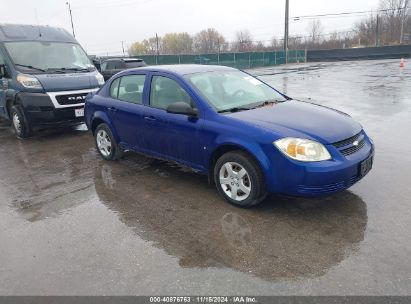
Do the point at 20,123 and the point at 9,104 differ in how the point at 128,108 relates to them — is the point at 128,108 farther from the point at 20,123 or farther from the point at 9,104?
the point at 9,104

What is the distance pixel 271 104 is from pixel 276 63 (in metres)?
39.1

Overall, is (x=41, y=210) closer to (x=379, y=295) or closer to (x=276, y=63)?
(x=379, y=295)

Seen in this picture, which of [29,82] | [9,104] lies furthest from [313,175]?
[9,104]

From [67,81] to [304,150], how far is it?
6.13m

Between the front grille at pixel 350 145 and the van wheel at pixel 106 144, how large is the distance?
3.63 meters

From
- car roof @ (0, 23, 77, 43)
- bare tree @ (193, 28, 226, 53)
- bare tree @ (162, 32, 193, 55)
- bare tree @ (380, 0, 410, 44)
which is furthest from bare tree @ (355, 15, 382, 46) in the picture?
car roof @ (0, 23, 77, 43)

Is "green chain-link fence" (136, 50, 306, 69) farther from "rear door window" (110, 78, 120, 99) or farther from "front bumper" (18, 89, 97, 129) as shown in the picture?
"rear door window" (110, 78, 120, 99)

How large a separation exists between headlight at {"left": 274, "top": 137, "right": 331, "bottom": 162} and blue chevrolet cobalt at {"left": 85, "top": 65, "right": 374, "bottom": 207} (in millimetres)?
10

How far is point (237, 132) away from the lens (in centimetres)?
411

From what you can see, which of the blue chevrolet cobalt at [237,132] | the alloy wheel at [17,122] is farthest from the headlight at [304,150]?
the alloy wheel at [17,122]

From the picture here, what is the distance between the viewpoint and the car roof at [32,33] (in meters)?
8.41

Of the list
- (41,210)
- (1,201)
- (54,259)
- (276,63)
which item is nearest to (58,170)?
(1,201)

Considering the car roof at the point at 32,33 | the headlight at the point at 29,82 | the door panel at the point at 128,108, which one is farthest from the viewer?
the car roof at the point at 32,33

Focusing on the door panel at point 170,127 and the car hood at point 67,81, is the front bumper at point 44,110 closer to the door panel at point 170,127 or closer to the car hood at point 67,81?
the car hood at point 67,81
